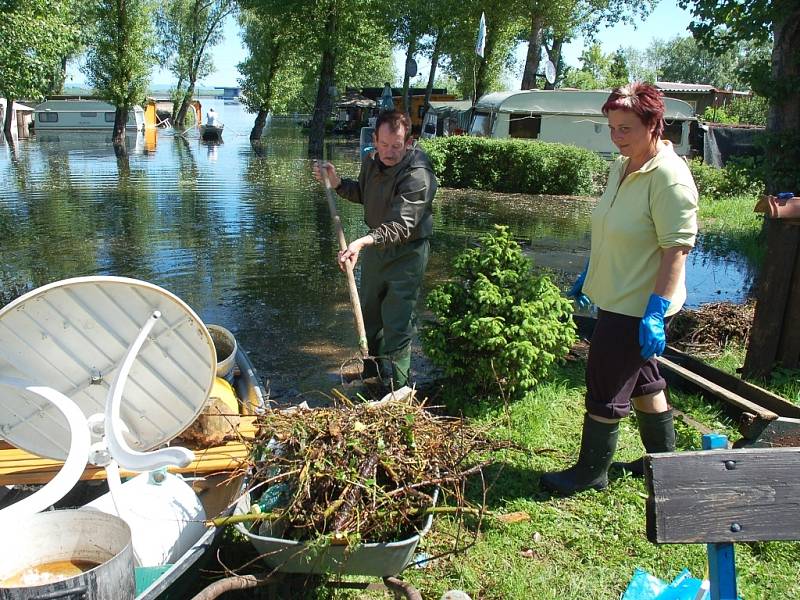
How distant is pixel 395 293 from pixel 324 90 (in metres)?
28.5

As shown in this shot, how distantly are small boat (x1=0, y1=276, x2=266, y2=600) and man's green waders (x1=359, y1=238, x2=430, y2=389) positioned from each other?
1843 millimetres

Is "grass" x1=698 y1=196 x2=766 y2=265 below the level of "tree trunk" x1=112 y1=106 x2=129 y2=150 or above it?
below

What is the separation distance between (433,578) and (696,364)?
10.7 ft

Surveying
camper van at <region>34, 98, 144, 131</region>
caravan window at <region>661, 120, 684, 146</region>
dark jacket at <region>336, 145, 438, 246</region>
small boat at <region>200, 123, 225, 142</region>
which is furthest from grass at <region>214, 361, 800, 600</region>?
camper van at <region>34, 98, 144, 131</region>

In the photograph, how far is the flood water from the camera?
7715mm

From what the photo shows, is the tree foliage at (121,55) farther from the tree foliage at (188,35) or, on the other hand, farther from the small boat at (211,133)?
the tree foliage at (188,35)

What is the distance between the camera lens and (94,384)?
10.3 ft

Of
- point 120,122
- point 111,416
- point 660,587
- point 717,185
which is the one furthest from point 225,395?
point 120,122

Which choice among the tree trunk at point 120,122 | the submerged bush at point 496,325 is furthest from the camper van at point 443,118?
the submerged bush at point 496,325

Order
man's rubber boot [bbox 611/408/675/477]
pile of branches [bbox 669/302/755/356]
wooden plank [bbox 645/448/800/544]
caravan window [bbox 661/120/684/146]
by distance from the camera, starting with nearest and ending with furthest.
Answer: wooden plank [bbox 645/448/800/544]
man's rubber boot [bbox 611/408/675/477]
pile of branches [bbox 669/302/755/356]
caravan window [bbox 661/120/684/146]

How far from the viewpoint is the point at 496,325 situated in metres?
4.86

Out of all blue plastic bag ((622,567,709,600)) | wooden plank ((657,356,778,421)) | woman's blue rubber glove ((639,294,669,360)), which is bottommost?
blue plastic bag ((622,567,709,600))

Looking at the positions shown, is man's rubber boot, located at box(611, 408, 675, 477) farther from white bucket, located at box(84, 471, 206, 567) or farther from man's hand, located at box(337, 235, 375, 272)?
white bucket, located at box(84, 471, 206, 567)

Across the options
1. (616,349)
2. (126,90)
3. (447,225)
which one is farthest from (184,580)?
(126,90)
